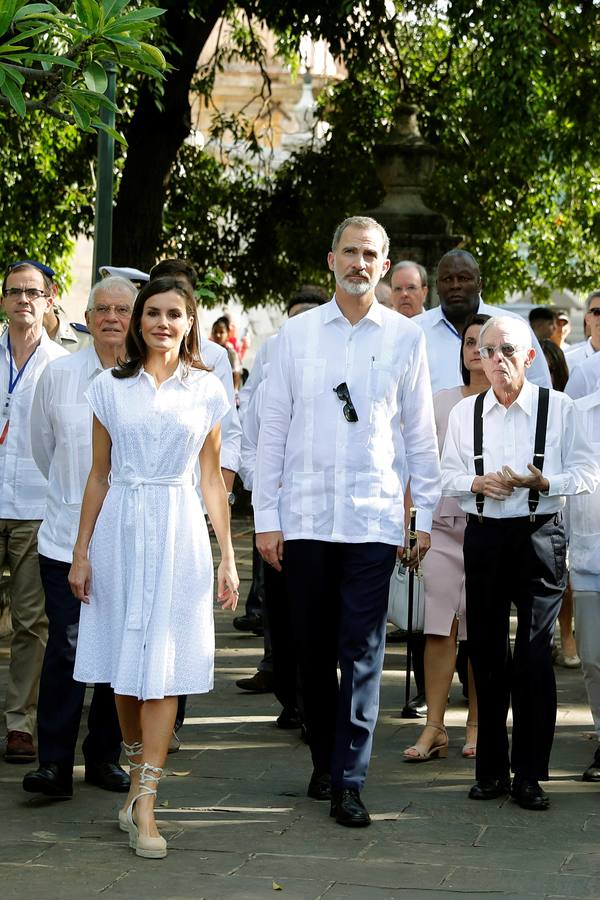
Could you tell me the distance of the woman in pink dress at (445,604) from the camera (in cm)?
741

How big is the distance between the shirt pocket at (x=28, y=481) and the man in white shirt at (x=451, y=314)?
221 centimetres

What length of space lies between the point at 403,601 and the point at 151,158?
9261 millimetres

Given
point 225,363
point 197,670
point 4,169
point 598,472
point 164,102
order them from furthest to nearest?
point 4,169 → point 164,102 → point 225,363 → point 598,472 → point 197,670

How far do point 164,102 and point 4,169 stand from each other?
3.75 m

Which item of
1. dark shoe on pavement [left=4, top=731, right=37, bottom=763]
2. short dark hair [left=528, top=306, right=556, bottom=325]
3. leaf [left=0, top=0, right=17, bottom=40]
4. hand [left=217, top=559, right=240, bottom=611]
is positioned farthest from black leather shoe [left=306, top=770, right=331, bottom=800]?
short dark hair [left=528, top=306, right=556, bottom=325]

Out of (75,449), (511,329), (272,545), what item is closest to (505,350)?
(511,329)

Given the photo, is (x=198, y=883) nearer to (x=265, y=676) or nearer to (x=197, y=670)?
(x=197, y=670)

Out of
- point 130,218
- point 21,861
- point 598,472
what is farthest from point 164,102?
point 21,861

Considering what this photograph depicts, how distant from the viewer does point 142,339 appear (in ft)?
20.4

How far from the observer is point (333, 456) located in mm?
6406

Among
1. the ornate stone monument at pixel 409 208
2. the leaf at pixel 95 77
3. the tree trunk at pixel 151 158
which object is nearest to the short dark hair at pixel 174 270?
the leaf at pixel 95 77

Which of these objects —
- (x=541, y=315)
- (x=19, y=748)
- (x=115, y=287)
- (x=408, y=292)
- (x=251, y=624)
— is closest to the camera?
(x=115, y=287)

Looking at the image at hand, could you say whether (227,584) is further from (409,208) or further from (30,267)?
(409,208)

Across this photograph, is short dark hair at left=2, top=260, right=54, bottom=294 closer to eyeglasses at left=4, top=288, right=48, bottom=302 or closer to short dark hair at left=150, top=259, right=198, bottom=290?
eyeglasses at left=4, top=288, right=48, bottom=302
